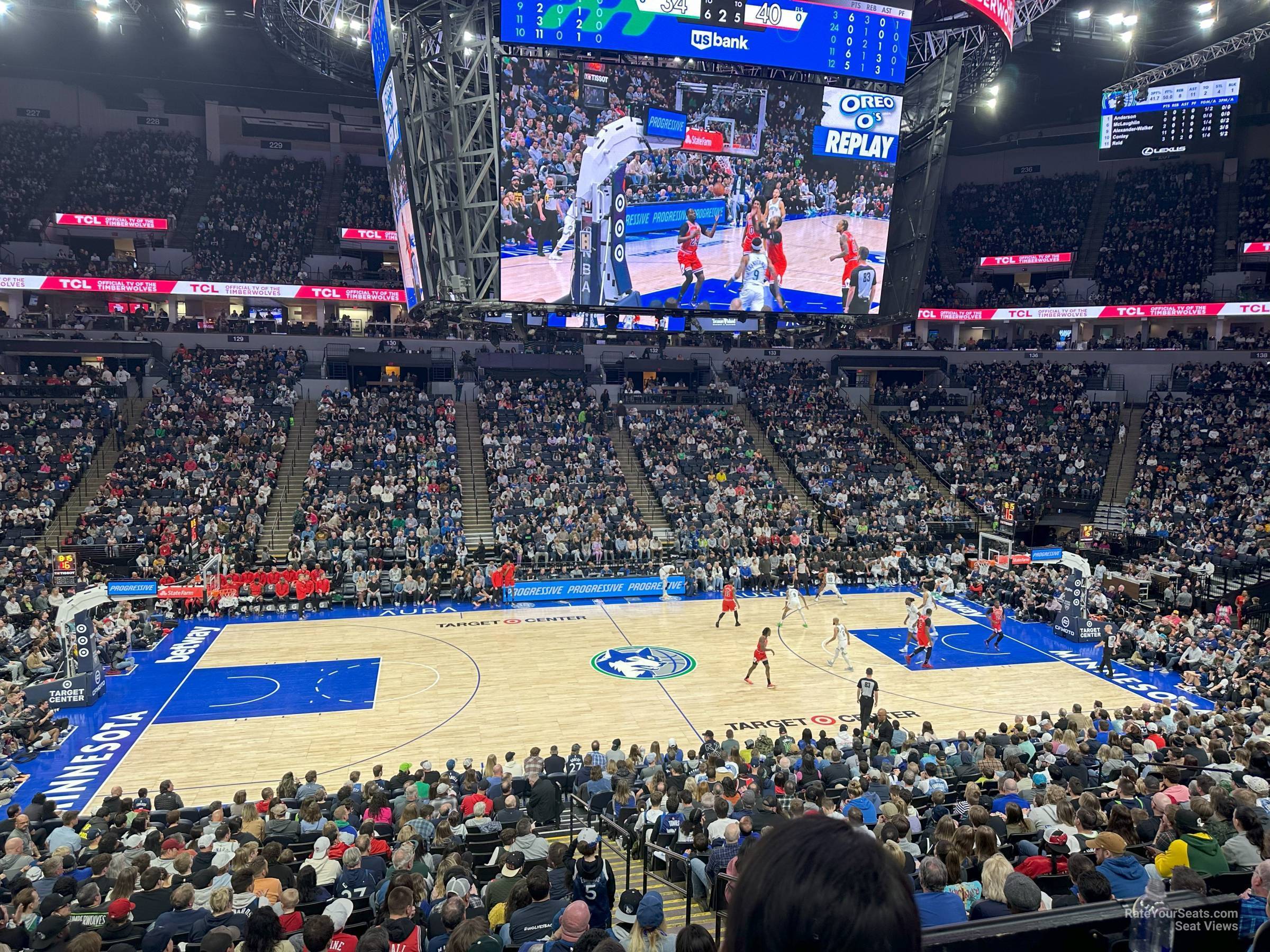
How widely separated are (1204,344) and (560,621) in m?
35.4

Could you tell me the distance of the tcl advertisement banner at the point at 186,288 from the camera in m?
38.1

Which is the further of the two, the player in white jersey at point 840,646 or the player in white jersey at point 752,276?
the player in white jersey at point 752,276

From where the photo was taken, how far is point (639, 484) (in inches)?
1419

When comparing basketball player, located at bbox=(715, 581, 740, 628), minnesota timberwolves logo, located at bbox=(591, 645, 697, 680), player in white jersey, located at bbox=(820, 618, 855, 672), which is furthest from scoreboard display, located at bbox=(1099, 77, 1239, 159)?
minnesota timberwolves logo, located at bbox=(591, 645, 697, 680)

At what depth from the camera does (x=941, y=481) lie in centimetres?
3794

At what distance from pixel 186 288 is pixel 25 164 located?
12.1 metres

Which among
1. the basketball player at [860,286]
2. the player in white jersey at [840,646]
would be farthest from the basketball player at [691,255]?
the player in white jersey at [840,646]

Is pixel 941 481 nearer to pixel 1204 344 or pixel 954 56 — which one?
pixel 1204 344

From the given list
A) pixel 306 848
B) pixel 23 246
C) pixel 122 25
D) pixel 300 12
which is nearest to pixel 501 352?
pixel 300 12

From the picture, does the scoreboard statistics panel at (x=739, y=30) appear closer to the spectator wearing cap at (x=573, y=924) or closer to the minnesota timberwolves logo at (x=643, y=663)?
the minnesota timberwolves logo at (x=643, y=663)

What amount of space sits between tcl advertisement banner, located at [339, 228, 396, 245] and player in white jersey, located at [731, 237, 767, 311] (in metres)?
26.7

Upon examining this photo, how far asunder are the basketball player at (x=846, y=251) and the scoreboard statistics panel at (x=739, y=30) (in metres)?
3.77

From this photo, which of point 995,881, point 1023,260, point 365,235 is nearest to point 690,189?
point 995,881

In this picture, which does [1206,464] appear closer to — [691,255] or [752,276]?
[752,276]
